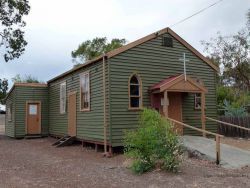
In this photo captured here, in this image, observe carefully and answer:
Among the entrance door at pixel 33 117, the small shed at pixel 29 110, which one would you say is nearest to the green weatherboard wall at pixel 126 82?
the small shed at pixel 29 110

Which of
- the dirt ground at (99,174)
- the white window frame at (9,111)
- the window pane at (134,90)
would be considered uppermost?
the window pane at (134,90)

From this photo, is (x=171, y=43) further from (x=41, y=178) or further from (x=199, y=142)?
(x=41, y=178)

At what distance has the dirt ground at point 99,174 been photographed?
892cm

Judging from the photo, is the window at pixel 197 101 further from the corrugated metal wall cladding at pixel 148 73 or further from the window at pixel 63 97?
the window at pixel 63 97

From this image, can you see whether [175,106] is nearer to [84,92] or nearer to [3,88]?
[84,92]

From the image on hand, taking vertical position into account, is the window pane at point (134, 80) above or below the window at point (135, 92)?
above

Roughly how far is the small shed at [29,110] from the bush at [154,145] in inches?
539

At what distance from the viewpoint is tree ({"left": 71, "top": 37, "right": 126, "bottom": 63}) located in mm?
49812

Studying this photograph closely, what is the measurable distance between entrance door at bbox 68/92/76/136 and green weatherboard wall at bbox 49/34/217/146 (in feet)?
1.60

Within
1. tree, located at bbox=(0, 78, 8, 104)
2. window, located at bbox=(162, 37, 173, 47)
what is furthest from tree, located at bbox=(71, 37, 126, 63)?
window, located at bbox=(162, 37, 173, 47)

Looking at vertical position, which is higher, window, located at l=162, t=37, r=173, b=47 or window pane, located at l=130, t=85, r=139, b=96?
window, located at l=162, t=37, r=173, b=47

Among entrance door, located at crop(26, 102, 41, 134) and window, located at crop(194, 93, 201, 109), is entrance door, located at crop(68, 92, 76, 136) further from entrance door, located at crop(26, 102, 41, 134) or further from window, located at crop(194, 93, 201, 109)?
window, located at crop(194, 93, 201, 109)

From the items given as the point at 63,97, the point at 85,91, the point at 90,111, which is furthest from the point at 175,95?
the point at 63,97

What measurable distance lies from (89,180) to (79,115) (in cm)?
793
